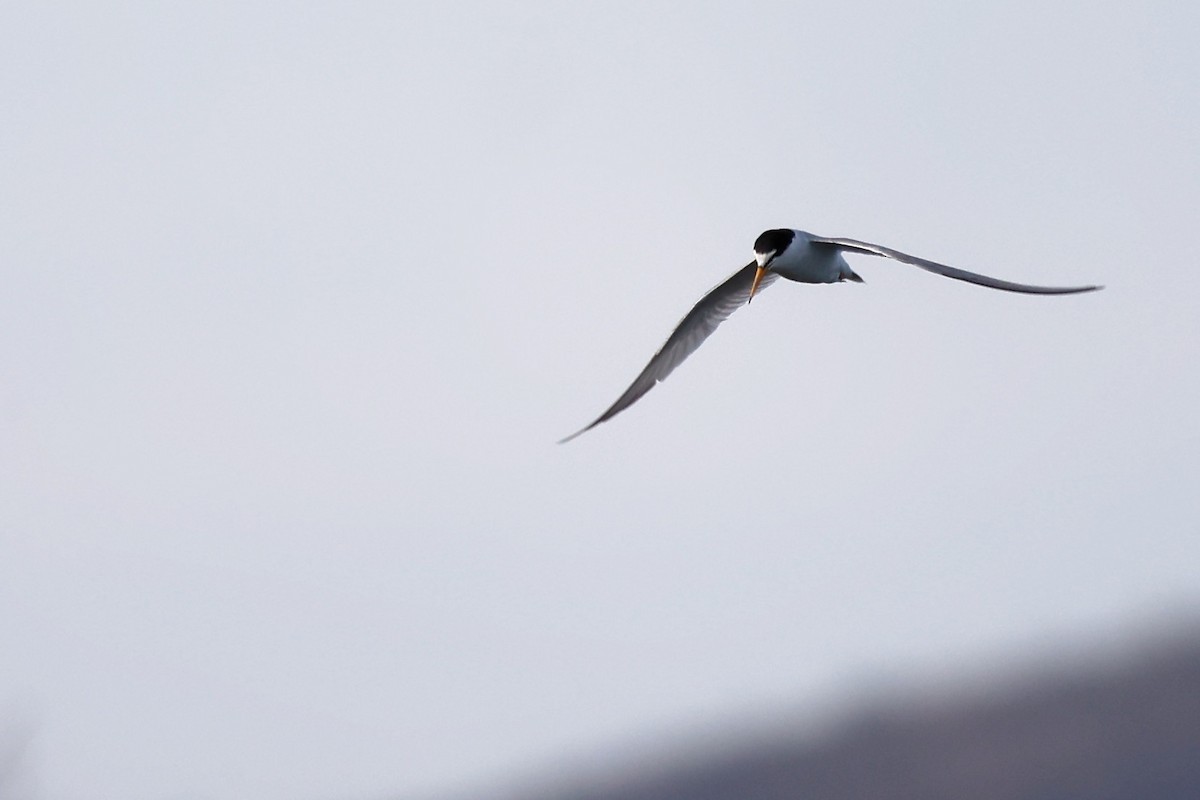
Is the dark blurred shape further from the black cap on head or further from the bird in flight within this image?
the black cap on head

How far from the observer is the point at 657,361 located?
79.2ft

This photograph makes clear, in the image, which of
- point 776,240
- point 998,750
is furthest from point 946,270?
point 998,750

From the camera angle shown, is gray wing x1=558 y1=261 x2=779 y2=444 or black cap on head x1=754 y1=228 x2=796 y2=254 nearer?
black cap on head x1=754 y1=228 x2=796 y2=254

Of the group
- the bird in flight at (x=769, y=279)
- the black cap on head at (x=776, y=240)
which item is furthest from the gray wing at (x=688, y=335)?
the black cap on head at (x=776, y=240)

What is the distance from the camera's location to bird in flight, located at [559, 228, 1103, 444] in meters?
19.2

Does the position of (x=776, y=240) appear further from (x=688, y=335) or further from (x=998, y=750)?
(x=998, y=750)

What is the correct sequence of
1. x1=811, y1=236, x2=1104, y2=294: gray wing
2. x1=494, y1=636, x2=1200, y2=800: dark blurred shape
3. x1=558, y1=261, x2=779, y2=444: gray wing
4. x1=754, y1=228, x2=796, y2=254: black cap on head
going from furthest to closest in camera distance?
x1=494, y1=636, x2=1200, y2=800: dark blurred shape → x1=558, y1=261, x2=779, y2=444: gray wing → x1=754, y1=228, x2=796, y2=254: black cap on head → x1=811, y1=236, x2=1104, y2=294: gray wing

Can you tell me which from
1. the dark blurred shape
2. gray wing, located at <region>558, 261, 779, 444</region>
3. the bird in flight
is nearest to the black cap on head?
the bird in flight

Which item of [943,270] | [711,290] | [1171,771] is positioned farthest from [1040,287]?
[1171,771]

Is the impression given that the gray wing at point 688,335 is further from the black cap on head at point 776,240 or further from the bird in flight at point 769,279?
the black cap on head at point 776,240

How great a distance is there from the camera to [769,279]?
2325 cm

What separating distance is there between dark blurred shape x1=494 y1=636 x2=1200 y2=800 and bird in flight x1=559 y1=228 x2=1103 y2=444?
277ft

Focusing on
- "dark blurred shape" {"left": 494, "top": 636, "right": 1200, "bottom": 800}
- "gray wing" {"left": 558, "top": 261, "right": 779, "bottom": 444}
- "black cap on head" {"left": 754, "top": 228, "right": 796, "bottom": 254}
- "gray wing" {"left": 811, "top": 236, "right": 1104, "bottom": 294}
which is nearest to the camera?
"gray wing" {"left": 811, "top": 236, "right": 1104, "bottom": 294}

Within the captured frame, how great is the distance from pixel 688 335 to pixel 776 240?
2943 millimetres
